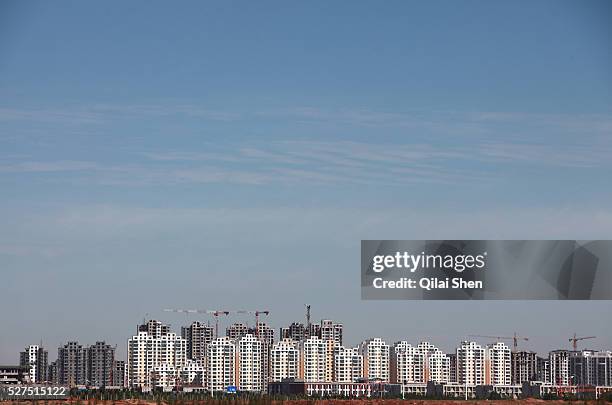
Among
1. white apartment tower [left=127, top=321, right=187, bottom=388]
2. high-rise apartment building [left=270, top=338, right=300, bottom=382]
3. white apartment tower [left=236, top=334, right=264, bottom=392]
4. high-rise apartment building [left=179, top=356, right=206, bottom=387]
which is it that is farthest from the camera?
white apartment tower [left=127, top=321, right=187, bottom=388]

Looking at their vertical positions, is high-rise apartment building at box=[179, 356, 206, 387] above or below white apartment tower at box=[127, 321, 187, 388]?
below

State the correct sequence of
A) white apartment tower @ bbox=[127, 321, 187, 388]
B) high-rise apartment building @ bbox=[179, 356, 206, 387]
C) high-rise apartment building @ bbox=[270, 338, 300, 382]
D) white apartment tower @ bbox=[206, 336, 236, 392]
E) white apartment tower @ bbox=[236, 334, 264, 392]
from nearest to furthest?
white apartment tower @ bbox=[236, 334, 264, 392] < white apartment tower @ bbox=[206, 336, 236, 392] < high-rise apartment building @ bbox=[270, 338, 300, 382] < high-rise apartment building @ bbox=[179, 356, 206, 387] < white apartment tower @ bbox=[127, 321, 187, 388]

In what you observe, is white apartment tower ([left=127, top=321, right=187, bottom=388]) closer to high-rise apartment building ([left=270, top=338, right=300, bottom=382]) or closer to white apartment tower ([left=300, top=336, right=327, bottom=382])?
high-rise apartment building ([left=270, top=338, right=300, bottom=382])

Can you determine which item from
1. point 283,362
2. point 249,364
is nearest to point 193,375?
point 249,364

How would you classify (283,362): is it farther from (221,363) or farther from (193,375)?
(193,375)

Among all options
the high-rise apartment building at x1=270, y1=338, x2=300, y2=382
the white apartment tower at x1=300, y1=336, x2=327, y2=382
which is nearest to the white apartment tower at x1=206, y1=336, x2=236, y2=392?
the high-rise apartment building at x1=270, y1=338, x2=300, y2=382

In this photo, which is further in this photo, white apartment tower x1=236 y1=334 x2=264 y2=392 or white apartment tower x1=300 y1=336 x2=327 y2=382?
white apartment tower x1=300 y1=336 x2=327 y2=382
